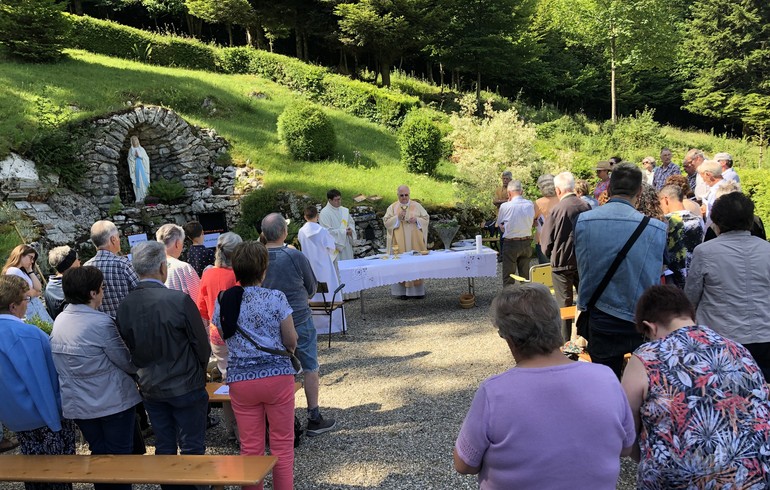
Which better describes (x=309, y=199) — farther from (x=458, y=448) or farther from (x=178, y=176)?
(x=458, y=448)

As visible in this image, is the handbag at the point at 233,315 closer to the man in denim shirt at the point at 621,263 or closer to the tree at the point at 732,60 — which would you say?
the man in denim shirt at the point at 621,263

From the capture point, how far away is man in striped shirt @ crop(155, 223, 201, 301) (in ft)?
15.4

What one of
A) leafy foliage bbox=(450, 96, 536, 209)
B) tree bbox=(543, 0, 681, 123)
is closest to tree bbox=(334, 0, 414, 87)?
tree bbox=(543, 0, 681, 123)

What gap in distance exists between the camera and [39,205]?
11.7 meters

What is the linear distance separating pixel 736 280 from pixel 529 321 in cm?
195

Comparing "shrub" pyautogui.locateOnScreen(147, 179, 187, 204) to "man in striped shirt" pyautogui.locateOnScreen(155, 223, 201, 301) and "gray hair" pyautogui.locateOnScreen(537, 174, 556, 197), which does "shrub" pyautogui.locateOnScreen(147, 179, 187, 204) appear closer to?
"man in striped shirt" pyautogui.locateOnScreen(155, 223, 201, 301)

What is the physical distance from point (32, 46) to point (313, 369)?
56.5 ft

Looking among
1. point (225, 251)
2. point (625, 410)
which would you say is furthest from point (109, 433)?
point (625, 410)

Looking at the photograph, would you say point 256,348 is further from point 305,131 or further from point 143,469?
point 305,131

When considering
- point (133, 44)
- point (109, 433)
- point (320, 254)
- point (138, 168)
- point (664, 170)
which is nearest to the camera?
point (109, 433)

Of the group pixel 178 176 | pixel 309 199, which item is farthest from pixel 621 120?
pixel 178 176

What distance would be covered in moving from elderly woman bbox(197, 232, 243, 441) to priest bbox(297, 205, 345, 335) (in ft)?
8.39

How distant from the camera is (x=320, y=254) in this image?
7418 millimetres

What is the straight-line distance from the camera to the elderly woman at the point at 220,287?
4.44m
